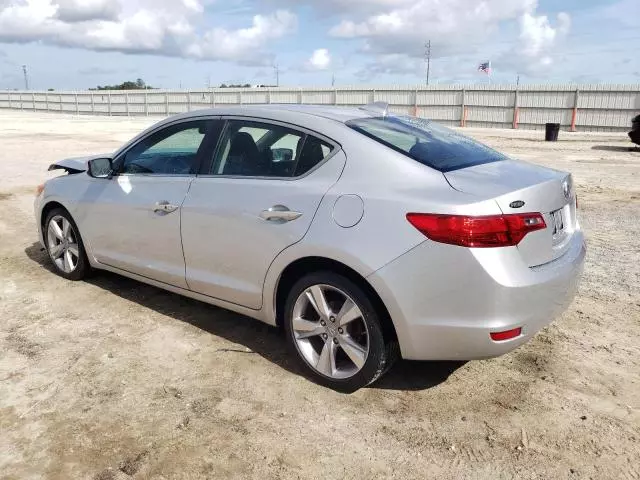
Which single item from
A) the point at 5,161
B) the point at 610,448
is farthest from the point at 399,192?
the point at 5,161

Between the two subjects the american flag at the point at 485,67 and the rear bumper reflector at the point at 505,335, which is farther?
the american flag at the point at 485,67

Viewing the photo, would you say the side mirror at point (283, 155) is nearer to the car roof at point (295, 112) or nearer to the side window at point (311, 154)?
the side window at point (311, 154)

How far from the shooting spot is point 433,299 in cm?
276

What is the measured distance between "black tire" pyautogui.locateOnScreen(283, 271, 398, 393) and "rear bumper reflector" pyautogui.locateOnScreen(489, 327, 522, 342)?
538mm

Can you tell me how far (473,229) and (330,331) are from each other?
41.1 inches

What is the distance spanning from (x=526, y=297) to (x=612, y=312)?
6.90ft

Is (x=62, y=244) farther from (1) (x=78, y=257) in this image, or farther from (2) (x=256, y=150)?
(2) (x=256, y=150)

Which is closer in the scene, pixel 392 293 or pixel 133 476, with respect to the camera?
pixel 133 476

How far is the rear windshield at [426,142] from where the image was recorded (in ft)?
10.3

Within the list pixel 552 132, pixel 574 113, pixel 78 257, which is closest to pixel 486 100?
pixel 574 113

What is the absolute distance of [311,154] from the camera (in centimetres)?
330

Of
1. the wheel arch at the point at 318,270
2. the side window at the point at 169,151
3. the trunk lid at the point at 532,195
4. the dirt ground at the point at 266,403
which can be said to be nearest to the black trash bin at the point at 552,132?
the dirt ground at the point at 266,403

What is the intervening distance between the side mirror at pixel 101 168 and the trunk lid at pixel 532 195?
2.80 m

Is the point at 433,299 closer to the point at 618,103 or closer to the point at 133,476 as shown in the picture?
the point at 133,476
